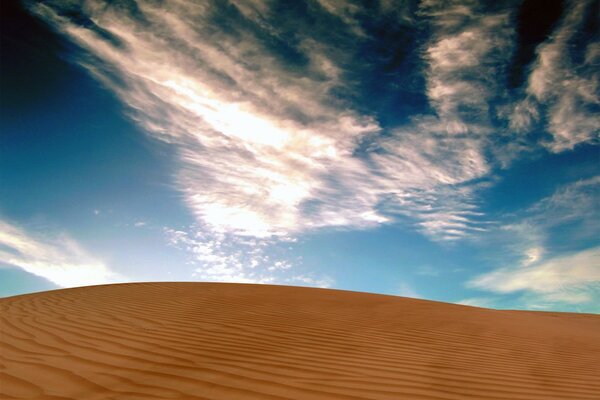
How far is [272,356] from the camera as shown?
390 centimetres

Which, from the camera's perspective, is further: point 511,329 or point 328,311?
point 328,311

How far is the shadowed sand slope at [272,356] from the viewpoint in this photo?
Answer: 298 centimetres

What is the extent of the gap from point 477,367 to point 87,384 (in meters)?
3.79

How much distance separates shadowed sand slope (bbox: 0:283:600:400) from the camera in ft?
9.77

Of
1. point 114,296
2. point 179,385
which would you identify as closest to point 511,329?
point 179,385

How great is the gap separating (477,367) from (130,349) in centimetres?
379

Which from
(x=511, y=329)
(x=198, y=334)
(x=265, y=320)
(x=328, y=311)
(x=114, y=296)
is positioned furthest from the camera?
(x=114, y=296)

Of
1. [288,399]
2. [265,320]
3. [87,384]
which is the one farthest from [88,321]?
[288,399]

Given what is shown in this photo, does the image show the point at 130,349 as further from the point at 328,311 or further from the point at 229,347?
the point at 328,311

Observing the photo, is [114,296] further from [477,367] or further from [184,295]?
[477,367]

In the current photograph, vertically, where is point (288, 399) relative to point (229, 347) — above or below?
below

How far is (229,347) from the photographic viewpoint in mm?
4215

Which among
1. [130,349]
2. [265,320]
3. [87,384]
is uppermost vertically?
[265,320]

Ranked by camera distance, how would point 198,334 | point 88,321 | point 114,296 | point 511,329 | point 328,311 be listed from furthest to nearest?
point 114,296 < point 328,311 < point 511,329 < point 88,321 < point 198,334
